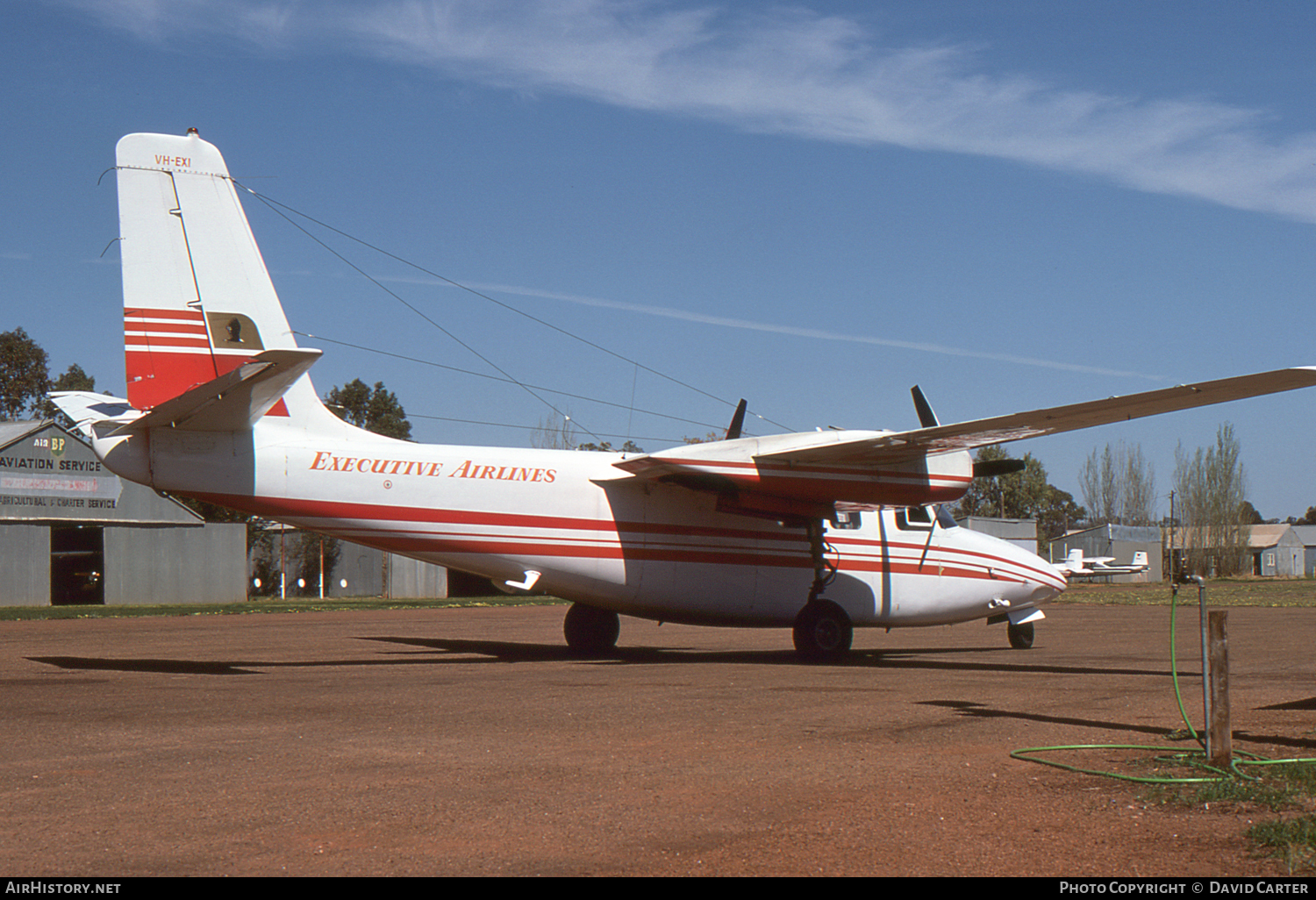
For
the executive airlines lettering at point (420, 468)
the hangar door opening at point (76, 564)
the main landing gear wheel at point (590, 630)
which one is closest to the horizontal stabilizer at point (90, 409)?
the executive airlines lettering at point (420, 468)

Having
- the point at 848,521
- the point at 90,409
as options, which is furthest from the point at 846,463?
the point at 90,409

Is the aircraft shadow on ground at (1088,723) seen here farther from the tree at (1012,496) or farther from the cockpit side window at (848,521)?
the tree at (1012,496)

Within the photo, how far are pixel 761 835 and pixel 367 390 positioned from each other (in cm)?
9507

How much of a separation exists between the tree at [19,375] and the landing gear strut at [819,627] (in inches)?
3269

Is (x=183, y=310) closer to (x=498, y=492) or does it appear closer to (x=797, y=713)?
(x=498, y=492)

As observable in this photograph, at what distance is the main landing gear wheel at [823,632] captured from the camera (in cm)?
1611

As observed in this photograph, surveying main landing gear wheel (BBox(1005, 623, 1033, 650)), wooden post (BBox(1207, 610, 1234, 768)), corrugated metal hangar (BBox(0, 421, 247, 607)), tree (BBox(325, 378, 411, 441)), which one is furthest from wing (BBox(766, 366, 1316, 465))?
tree (BBox(325, 378, 411, 441))

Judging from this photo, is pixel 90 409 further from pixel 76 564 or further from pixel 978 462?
pixel 76 564

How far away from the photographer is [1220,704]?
262 inches

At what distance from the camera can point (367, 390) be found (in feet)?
316

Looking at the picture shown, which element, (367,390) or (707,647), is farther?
(367,390)

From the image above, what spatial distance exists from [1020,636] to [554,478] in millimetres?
9040

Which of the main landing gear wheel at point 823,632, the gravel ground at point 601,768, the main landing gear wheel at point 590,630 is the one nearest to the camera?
the gravel ground at point 601,768
